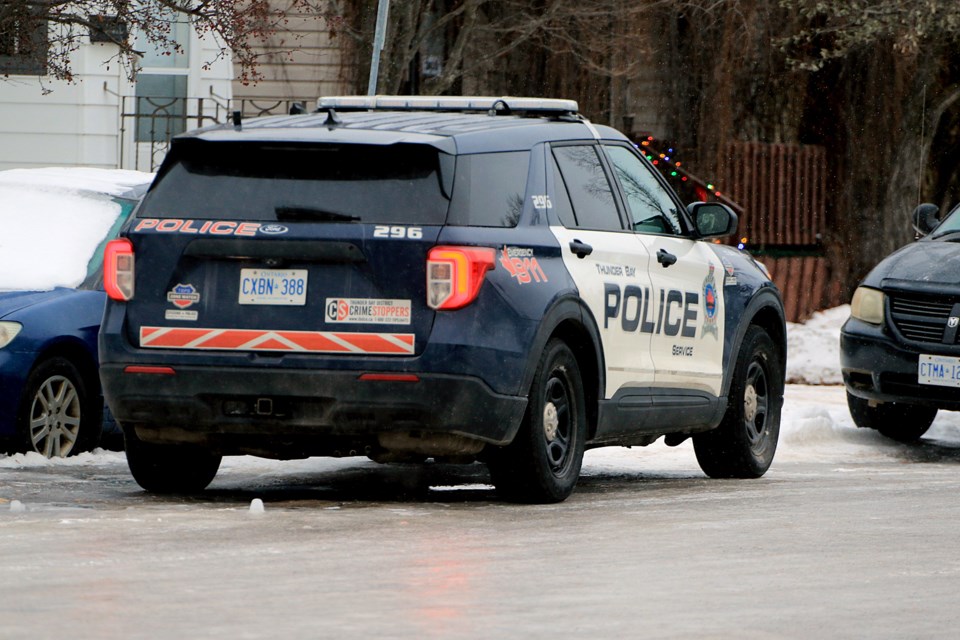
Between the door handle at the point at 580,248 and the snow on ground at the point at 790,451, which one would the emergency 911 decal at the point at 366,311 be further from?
the snow on ground at the point at 790,451

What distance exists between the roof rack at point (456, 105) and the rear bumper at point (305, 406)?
1.65 m

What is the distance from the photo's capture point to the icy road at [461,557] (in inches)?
225

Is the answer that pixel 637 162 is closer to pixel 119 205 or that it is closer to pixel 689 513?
pixel 689 513

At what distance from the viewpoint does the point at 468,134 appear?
8.35 m

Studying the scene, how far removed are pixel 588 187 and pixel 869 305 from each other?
3.75 metres

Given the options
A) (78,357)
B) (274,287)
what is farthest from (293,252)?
(78,357)

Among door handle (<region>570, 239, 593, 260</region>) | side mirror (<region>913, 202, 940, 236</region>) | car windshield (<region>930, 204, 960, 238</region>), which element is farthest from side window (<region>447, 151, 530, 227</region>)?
side mirror (<region>913, 202, 940, 236</region>)

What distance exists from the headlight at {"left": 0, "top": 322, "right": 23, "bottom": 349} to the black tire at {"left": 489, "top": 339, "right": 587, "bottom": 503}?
2.75 metres

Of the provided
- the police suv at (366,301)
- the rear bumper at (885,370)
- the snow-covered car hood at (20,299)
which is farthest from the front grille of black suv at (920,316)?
the snow-covered car hood at (20,299)

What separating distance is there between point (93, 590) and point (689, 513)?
Answer: 329 cm

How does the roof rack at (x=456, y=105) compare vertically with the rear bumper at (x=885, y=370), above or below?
above

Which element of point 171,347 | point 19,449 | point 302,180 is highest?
point 302,180

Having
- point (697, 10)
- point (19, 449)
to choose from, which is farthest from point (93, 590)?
point (697, 10)

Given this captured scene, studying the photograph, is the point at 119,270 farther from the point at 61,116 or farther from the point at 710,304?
the point at 61,116
